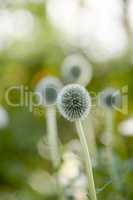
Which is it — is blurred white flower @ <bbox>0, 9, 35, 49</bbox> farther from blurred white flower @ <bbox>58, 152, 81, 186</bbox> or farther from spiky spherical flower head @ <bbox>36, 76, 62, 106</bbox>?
blurred white flower @ <bbox>58, 152, 81, 186</bbox>

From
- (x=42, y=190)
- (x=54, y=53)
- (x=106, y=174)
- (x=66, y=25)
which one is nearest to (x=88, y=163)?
(x=106, y=174)

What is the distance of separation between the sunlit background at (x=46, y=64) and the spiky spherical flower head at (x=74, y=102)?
743 mm


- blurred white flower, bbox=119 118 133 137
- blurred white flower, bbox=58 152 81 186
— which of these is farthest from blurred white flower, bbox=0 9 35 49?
blurred white flower, bbox=58 152 81 186

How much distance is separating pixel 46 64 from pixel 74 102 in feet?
7.35

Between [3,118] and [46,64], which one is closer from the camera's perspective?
[3,118]

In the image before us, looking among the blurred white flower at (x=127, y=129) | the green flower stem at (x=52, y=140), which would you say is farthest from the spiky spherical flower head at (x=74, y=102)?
the blurred white flower at (x=127, y=129)

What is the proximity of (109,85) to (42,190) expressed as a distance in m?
1.14

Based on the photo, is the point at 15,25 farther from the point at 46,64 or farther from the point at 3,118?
the point at 3,118

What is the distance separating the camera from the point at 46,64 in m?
3.93

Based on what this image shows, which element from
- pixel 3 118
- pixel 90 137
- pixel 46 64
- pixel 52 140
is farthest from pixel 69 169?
pixel 46 64

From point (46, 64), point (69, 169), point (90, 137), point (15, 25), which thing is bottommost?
point (69, 169)

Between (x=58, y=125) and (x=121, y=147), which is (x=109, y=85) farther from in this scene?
(x=121, y=147)

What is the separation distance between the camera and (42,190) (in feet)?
8.63

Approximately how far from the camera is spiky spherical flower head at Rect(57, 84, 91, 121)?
1.61 metres
